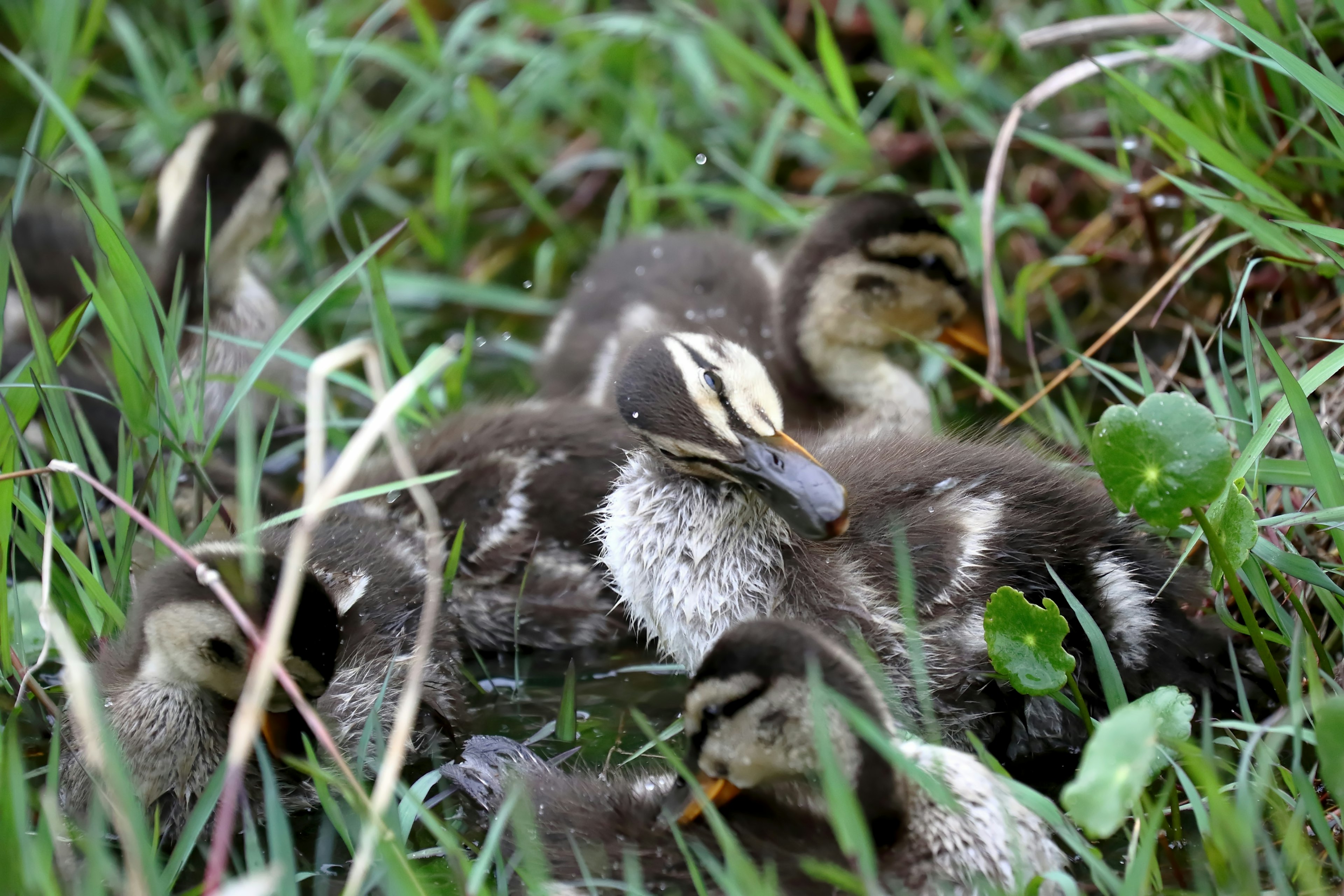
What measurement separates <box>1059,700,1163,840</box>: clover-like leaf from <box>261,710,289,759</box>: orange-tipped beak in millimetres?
1240

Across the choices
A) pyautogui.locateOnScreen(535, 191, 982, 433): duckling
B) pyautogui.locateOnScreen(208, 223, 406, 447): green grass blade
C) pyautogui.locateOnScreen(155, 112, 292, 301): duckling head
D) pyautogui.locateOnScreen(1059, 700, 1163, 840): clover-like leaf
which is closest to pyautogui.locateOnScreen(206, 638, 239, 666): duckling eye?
pyautogui.locateOnScreen(208, 223, 406, 447): green grass blade

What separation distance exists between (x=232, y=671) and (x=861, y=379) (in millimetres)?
2020

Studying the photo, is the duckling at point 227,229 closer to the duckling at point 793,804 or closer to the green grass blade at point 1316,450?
the duckling at point 793,804

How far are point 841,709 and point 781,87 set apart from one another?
264 cm

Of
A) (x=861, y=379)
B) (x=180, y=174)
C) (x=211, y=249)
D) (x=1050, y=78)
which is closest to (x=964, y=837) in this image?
(x=861, y=379)

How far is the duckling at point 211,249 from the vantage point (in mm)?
3838

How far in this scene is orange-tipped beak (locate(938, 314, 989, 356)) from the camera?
3.94m

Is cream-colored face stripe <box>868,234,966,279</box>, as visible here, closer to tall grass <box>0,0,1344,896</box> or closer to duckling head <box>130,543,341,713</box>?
tall grass <box>0,0,1344,896</box>

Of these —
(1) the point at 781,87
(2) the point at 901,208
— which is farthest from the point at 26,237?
(2) the point at 901,208

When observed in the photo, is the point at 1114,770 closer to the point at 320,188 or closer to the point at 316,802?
the point at 316,802

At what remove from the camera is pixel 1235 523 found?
2143 mm

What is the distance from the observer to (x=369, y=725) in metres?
2.26

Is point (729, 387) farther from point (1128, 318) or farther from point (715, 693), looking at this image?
point (1128, 318)

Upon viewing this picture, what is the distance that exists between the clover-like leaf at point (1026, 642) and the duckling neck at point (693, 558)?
419 millimetres
